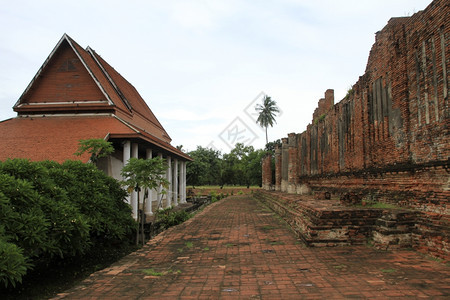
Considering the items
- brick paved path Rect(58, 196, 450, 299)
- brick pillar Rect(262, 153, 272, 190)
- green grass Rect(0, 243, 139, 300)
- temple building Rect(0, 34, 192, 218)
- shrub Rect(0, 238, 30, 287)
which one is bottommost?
green grass Rect(0, 243, 139, 300)

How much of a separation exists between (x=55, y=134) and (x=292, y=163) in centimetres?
1086

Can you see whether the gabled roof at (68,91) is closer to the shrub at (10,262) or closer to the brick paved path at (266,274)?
the brick paved path at (266,274)

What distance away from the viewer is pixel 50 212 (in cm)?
439

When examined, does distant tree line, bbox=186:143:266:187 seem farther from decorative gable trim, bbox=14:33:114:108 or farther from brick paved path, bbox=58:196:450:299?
brick paved path, bbox=58:196:450:299

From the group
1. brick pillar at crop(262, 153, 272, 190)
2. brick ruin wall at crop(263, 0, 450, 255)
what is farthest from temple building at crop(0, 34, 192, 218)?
brick pillar at crop(262, 153, 272, 190)

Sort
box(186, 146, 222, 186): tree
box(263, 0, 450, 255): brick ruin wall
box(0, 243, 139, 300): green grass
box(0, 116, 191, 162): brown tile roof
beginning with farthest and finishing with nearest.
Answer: box(186, 146, 222, 186): tree, box(0, 116, 191, 162): brown tile roof, box(263, 0, 450, 255): brick ruin wall, box(0, 243, 139, 300): green grass

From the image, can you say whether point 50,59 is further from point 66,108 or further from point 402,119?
point 402,119

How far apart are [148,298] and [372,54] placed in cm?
760

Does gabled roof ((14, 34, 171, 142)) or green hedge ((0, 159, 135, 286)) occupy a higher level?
gabled roof ((14, 34, 171, 142))

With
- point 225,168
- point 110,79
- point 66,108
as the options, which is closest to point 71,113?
point 66,108

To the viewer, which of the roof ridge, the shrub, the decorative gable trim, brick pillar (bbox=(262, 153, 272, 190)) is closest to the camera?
the shrub

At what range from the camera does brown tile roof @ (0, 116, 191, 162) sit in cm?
1014

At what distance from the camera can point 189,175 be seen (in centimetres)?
3472

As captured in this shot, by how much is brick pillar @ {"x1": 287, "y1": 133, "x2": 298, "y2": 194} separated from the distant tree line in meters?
18.4
